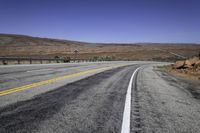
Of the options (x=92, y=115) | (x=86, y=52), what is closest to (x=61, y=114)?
(x=92, y=115)

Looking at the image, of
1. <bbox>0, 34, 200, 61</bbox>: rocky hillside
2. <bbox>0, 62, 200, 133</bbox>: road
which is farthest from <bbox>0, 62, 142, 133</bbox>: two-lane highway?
<bbox>0, 34, 200, 61</bbox>: rocky hillside

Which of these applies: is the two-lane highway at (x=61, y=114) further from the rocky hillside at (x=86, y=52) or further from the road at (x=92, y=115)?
the rocky hillside at (x=86, y=52)

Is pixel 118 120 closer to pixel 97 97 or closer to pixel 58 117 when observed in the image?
pixel 58 117

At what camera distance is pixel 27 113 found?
4879 millimetres

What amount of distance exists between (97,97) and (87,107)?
1.43 metres

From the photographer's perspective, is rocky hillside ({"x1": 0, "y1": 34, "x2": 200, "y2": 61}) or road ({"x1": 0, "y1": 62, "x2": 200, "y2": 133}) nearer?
road ({"x1": 0, "y1": 62, "x2": 200, "y2": 133})

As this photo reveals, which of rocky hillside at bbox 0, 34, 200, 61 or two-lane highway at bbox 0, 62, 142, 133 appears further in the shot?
rocky hillside at bbox 0, 34, 200, 61

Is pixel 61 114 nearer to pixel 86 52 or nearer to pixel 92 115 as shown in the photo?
pixel 92 115

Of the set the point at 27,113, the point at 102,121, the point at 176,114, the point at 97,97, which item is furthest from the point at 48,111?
the point at 176,114

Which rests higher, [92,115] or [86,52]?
[92,115]

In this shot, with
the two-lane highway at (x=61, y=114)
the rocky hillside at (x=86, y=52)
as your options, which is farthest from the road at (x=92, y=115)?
the rocky hillside at (x=86, y=52)

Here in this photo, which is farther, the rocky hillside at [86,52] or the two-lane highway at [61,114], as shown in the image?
the rocky hillside at [86,52]

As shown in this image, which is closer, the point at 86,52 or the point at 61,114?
the point at 61,114

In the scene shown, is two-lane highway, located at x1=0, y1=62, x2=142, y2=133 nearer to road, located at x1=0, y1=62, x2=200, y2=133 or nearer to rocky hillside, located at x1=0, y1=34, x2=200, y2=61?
road, located at x1=0, y1=62, x2=200, y2=133
